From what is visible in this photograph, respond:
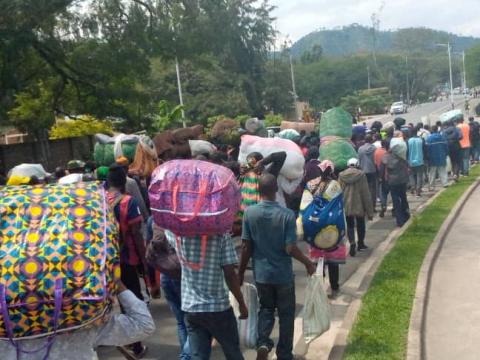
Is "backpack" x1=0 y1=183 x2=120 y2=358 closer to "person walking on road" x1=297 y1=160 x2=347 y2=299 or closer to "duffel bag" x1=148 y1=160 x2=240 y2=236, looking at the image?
"duffel bag" x1=148 y1=160 x2=240 y2=236

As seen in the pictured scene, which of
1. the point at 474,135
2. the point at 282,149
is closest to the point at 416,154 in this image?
the point at 474,135

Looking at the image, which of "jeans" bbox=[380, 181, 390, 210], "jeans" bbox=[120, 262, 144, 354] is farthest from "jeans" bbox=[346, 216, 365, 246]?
"jeans" bbox=[120, 262, 144, 354]

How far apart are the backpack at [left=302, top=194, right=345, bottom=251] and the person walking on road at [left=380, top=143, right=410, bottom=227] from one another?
4165mm

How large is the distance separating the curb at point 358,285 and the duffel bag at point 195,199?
78.2 inches

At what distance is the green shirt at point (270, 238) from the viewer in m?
4.69

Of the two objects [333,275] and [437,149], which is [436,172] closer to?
[437,149]

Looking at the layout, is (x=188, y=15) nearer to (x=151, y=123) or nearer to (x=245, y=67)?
(x=151, y=123)

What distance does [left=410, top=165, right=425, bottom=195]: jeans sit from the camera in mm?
14305

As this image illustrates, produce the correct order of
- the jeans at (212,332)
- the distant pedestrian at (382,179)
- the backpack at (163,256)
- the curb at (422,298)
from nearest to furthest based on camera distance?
1. the jeans at (212,332)
2. the backpack at (163,256)
3. the curb at (422,298)
4. the distant pedestrian at (382,179)

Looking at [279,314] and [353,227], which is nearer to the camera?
[279,314]

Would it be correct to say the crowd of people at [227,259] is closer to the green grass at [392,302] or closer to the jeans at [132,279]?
the jeans at [132,279]

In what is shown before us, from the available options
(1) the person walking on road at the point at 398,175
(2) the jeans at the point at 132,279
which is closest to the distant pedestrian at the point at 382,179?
(1) the person walking on road at the point at 398,175

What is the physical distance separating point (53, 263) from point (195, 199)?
131cm

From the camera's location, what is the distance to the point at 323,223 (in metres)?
6.42
